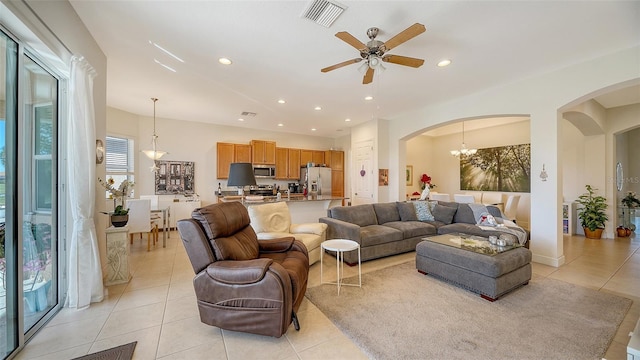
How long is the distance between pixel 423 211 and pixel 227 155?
5190 mm

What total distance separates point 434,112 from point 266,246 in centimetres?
446

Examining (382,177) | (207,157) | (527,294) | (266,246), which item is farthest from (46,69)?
(382,177)

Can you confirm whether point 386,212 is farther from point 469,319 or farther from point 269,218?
point 469,319

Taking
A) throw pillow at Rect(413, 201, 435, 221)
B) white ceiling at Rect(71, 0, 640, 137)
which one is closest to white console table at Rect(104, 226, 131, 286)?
white ceiling at Rect(71, 0, 640, 137)

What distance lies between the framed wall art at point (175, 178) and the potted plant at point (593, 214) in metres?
9.24

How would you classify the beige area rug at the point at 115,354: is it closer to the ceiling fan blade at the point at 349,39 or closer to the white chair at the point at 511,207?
the ceiling fan blade at the point at 349,39

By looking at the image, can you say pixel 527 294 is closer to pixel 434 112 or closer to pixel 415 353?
pixel 415 353

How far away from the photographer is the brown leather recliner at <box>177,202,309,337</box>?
1.90 metres

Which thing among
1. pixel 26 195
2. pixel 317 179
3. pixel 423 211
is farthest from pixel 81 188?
pixel 317 179

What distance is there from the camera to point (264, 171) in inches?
289

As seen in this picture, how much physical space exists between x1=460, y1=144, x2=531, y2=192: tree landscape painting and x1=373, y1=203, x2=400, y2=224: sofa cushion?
13.3 feet

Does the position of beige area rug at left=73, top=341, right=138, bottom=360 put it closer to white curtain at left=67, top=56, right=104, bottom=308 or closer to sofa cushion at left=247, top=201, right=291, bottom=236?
white curtain at left=67, top=56, right=104, bottom=308

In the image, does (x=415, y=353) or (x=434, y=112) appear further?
(x=434, y=112)

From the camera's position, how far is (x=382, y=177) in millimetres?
6250
